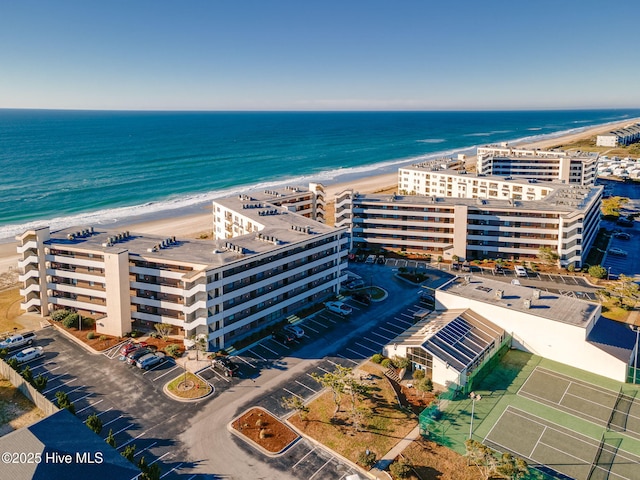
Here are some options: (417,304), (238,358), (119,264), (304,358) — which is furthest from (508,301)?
(119,264)

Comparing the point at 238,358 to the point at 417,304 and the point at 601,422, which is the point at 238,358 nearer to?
the point at 417,304

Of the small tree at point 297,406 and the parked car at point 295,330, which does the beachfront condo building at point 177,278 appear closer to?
the parked car at point 295,330

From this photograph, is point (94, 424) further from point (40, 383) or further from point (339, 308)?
point (339, 308)

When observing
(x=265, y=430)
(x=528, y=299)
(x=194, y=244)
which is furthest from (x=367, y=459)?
(x=194, y=244)

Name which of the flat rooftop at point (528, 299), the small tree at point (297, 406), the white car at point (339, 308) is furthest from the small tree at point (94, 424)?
the flat rooftop at point (528, 299)

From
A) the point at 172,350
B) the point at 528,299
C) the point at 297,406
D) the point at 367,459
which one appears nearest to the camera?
the point at 367,459

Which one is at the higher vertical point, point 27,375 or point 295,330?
point 295,330

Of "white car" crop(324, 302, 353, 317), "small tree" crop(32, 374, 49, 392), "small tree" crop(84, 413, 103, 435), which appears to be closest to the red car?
"small tree" crop(32, 374, 49, 392)
